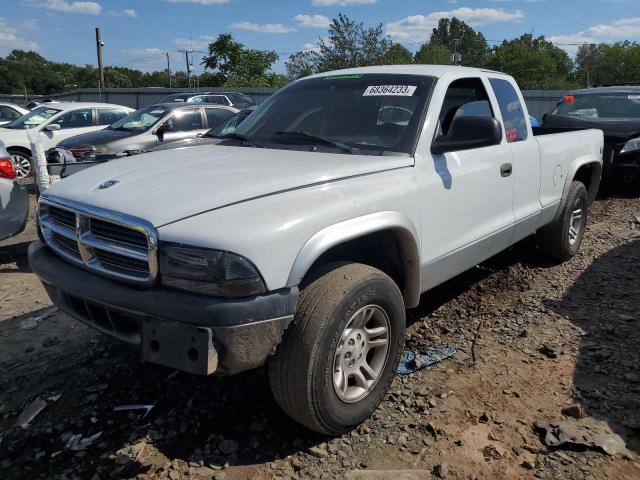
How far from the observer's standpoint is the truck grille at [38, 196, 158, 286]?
7.76 feet

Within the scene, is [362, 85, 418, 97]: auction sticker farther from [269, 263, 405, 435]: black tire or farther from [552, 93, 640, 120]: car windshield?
[552, 93, 640, 120]: car windshield

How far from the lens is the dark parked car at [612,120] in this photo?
826 cm

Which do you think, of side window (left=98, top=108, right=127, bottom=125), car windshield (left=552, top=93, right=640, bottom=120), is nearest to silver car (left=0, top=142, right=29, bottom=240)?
side window (left=98, top=108, right=127, bottom=125)

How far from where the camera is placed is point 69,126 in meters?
12.3

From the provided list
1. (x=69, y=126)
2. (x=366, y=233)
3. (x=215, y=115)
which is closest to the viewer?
(x=366, y=233)

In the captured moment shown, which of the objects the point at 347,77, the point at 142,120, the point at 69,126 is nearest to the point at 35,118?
the point at 69,126

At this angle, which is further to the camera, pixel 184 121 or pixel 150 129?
pixel 184 121

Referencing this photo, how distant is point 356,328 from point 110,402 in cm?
148

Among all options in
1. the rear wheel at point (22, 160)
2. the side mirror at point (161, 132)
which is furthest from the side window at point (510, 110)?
the rear wheel at point (22, 160)

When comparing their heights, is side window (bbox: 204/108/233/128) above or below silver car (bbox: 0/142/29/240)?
above

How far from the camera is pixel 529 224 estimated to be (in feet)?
14.6

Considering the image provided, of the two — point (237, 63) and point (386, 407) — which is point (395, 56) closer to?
point (237, 63)

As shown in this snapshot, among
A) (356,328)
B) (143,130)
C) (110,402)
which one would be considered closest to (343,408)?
(356,328)

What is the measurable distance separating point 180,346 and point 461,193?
2.01 m
